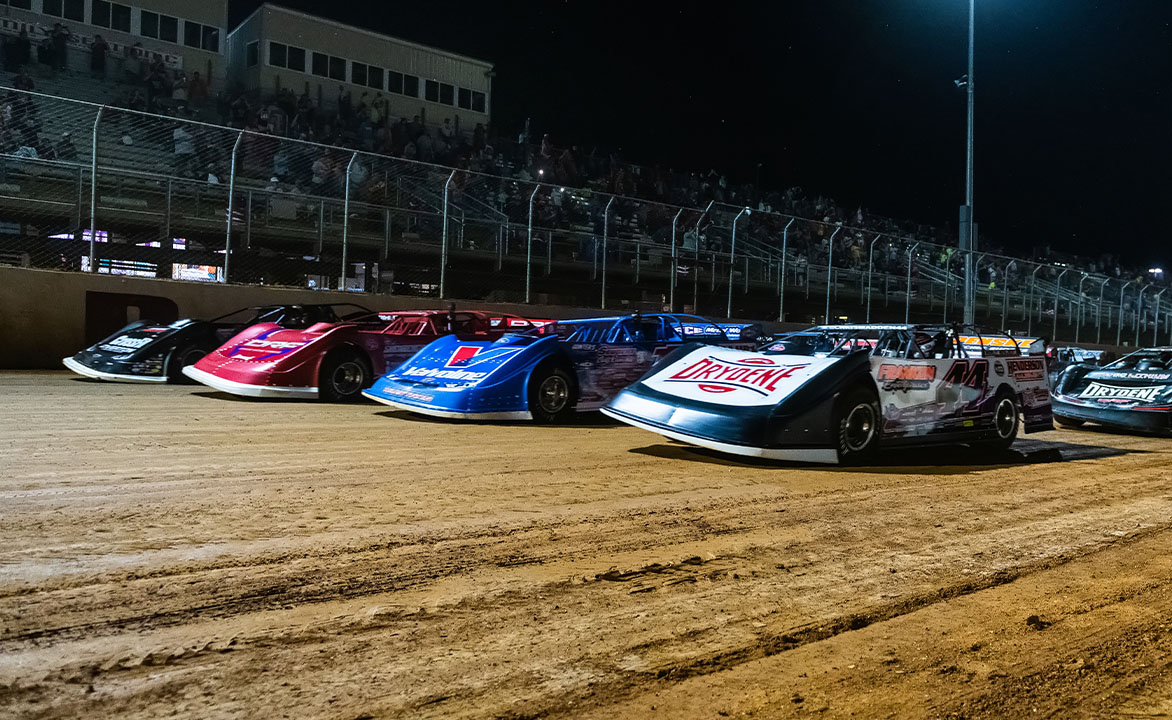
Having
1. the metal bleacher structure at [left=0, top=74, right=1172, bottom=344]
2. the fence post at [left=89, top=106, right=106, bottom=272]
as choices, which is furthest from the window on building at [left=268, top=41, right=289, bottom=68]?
the fence post at [left=89, top=106, right=106, bottom=272]

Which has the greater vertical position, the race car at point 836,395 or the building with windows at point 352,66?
the building with windows at point 352,66

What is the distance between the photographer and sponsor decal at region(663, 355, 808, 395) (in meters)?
6.51

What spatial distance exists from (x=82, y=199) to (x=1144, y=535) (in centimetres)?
1357

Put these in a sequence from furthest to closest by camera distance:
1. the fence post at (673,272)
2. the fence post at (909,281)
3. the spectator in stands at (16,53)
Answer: the fence post at (909,281) → the spectator in stands at (16,53) → the fence post at (673,272)

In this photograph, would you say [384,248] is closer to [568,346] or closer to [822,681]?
[568,346]

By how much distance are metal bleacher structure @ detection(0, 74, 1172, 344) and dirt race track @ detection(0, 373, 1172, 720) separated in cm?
865

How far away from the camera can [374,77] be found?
31.2 metres

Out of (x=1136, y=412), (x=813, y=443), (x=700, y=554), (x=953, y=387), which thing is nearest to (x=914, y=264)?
(x=1136, y=412)

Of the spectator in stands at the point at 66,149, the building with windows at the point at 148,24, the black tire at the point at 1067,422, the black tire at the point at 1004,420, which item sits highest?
the building with windows at the point at 148,24

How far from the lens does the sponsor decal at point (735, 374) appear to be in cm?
651

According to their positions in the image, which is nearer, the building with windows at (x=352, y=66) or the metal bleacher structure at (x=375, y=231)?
the metal bleacher structure at (x=375, y=231)

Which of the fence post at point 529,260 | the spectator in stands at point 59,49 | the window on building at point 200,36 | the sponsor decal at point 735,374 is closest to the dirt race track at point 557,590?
the sponsor decal at point 735,374

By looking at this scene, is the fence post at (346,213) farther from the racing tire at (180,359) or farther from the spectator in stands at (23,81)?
the spectator in stands at (23,81)

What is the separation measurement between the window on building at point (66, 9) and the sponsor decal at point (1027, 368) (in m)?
26.7
